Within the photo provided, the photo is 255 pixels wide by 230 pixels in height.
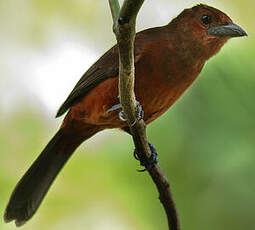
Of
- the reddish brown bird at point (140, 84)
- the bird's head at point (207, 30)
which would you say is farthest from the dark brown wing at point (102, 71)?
the bird's head at point (207, 30)

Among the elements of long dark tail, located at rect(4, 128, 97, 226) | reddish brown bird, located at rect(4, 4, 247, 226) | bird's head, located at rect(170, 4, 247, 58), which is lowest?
long dark tail, located at rect(4, 128, 97, 226)

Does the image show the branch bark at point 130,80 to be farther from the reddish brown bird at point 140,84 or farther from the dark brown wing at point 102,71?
the dark brown wing at point 102,71

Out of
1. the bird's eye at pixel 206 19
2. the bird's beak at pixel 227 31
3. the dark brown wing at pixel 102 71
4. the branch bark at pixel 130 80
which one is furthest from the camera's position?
the bird's eye at pixel 206 19

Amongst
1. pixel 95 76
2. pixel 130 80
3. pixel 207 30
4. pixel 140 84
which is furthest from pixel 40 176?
pixel 130 80

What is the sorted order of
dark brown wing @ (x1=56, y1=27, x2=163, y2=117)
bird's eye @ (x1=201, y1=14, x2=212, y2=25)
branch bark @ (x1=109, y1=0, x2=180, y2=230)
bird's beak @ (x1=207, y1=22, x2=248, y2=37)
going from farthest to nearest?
bird's eye @ (x1=201, y1=14, x2=212, y2=25), dark brown wing @ (x1=56, y1=27, x2=163, y2=117), bird's beak @ (x1=207, y1=22, x2=248, y2=37), branch bark @ (x1=109, y1=0, x2=180, y2=230)

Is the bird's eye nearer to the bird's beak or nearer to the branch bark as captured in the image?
the bird's beak

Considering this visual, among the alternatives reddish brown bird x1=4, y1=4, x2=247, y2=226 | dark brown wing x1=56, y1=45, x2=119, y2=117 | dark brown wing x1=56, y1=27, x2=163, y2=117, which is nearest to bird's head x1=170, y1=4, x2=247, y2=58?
reddish brown bird x1=4, y1=4, x2=247, y2=226
